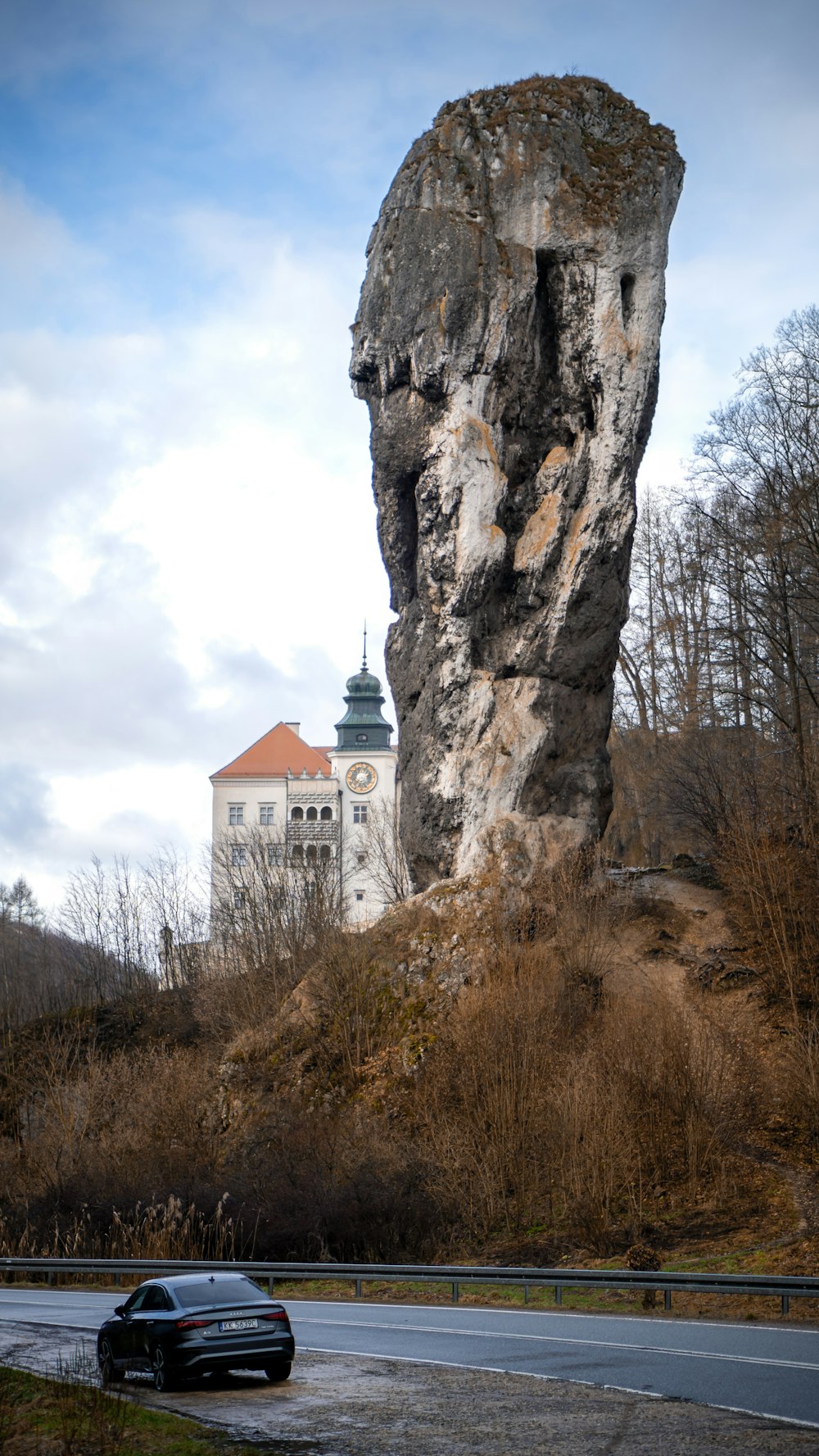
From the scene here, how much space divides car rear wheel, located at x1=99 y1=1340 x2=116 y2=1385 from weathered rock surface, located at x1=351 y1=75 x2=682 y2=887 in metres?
16.8

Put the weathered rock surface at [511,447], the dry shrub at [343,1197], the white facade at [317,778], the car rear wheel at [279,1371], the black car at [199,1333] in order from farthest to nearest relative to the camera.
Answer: the white facade at [317,778] → the weathered rock surface at [511,447] → the dry shrub at [343,1197] → the car rear wheel at [279,1371] → the black car at [199,1333]

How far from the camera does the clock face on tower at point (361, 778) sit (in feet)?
358

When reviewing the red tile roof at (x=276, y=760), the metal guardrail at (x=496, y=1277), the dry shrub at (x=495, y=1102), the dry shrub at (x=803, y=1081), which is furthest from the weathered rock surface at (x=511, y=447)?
the red tile roof at (x=276, y=760)

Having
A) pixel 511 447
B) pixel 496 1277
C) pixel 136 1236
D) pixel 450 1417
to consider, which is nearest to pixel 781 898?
pixel 511 447

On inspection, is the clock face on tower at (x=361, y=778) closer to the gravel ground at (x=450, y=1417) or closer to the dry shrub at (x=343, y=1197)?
the dry shrub at (x=343, y=1197)

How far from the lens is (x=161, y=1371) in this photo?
9.93m

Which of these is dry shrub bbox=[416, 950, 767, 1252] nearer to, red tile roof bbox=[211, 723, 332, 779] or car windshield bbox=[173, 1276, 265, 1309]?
car windshield bbox=[173, 1276, 265, 1309]

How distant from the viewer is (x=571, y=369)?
94.1 ft

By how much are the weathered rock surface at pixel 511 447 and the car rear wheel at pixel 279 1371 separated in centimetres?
1704

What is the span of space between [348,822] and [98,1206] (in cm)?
8722

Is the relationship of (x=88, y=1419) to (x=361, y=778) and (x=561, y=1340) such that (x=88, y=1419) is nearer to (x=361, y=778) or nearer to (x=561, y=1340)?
(x=561, y=1340)

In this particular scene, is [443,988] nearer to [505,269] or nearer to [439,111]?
[505,269]

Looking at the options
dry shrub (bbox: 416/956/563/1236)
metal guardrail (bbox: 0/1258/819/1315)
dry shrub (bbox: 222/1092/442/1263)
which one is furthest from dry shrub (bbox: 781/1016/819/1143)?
dry shrub (bbox: 222/1092/442/1263)

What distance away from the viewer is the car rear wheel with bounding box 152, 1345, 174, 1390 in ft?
32.4
